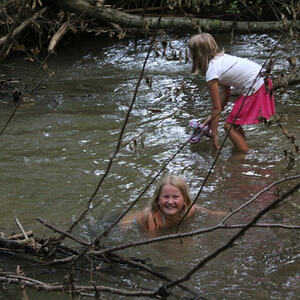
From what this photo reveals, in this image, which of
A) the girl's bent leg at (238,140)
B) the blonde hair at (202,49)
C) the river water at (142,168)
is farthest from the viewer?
the girl's bent leg at (238,140)

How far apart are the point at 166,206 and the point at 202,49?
6.45 feet

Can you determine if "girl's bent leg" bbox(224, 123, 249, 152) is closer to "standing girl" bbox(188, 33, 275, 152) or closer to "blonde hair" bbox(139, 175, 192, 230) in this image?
"standing girl" bbox(188, 33, 275, 152)

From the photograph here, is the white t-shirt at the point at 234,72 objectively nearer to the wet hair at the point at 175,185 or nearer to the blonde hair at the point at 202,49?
the blonde hair at the point at 202,49

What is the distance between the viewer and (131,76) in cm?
967

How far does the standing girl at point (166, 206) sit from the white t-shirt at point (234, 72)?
5.05 ft

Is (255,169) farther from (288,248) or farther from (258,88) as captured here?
(288,248)

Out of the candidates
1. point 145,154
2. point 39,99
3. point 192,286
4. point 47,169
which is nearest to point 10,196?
point 47,169

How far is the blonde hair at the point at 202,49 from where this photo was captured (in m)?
5.99

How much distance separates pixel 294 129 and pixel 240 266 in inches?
126

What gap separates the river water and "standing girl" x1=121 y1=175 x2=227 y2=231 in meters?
0.14

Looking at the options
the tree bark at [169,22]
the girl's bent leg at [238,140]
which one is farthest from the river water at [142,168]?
the tree bark at [169,22]

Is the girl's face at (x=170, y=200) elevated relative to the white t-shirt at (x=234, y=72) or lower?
lower

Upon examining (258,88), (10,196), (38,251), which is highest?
(258,88)

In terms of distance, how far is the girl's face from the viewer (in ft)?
16.4
